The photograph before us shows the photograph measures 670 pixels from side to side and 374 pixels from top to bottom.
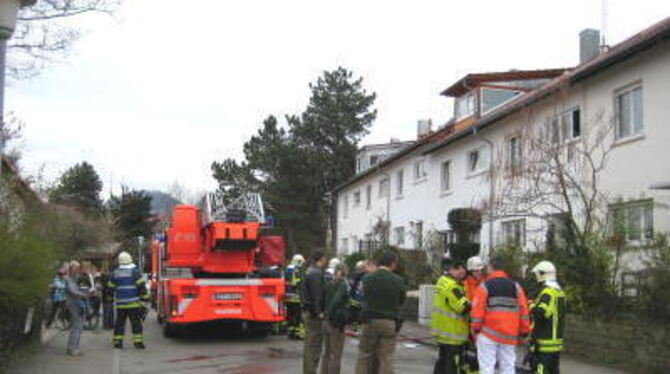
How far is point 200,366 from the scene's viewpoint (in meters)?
13.0

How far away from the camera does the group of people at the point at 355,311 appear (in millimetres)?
9641

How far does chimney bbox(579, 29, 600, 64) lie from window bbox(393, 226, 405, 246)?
36.3 ft

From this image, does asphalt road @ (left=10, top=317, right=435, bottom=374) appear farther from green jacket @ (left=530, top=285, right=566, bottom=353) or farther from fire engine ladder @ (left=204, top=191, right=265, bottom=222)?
green jacket @ (left=530, top=285, right=566, bottom=353)

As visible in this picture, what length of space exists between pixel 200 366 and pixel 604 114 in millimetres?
10755

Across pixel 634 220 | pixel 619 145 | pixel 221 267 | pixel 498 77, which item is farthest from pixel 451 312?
pixel 498 77

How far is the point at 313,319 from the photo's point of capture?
36.2ft

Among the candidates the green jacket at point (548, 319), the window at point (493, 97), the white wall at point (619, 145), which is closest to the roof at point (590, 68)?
the white wall at point (619, 145)

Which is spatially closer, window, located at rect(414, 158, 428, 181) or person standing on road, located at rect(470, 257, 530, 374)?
person standing on road, located at rect(470, 257, 530, 374)

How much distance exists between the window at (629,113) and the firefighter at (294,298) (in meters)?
7.69

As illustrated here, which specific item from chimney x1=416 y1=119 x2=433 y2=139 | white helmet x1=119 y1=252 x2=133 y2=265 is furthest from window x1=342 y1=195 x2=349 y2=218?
white helmet x1=119 y1=252 x2=133 y2=265

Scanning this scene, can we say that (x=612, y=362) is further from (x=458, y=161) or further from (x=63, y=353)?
(x=458, y=161)

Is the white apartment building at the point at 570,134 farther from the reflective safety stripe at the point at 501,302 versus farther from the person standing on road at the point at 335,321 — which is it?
the person standing on road at the point at 335,321

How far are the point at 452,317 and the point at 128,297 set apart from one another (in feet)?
25.4

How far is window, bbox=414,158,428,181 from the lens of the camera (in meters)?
32.7
